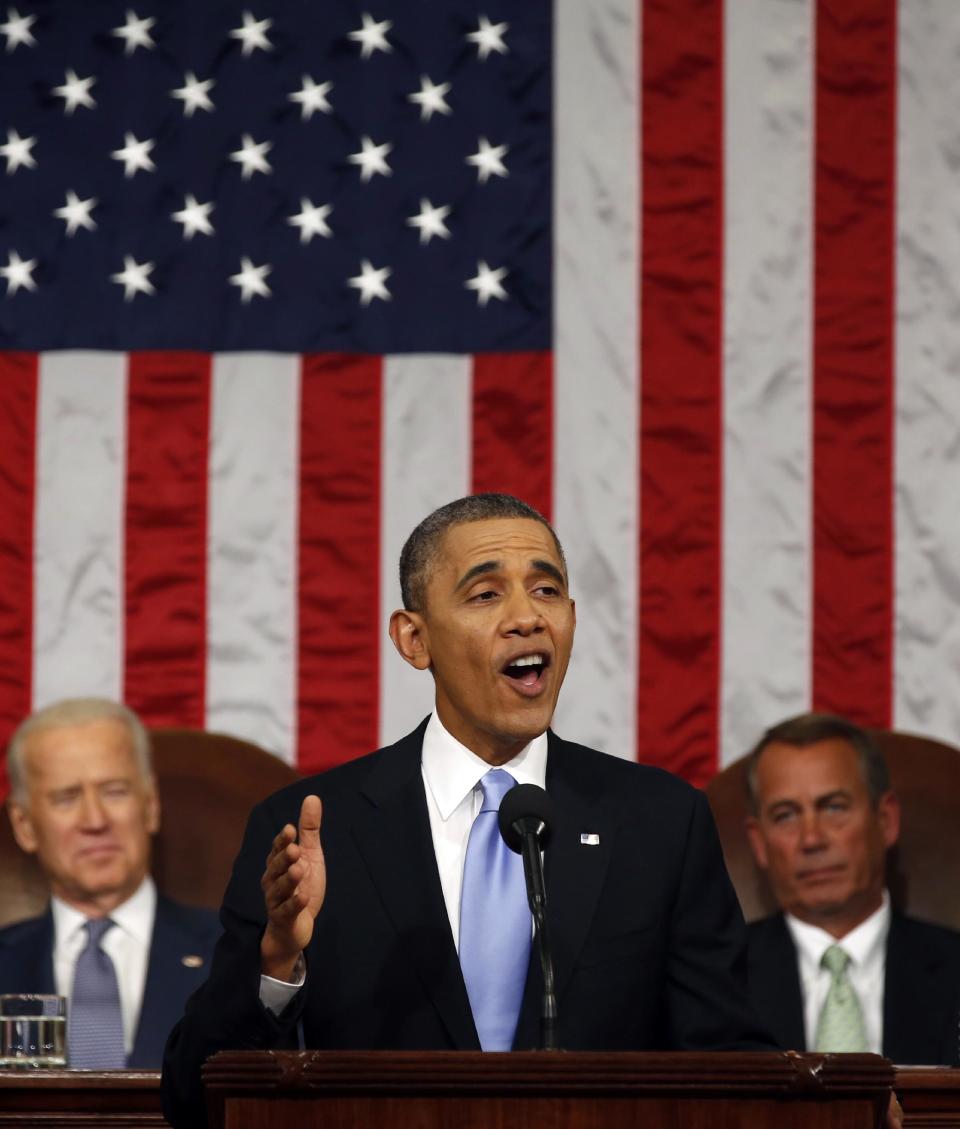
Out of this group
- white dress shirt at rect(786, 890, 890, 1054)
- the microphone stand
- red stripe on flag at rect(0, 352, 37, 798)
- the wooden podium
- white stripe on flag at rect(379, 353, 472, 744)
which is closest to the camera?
the wooden podium

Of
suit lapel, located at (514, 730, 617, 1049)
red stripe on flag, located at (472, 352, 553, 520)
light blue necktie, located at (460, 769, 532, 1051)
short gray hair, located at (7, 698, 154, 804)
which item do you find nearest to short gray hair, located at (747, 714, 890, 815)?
red stripe on flag, located at (472, 352, 553, 520)

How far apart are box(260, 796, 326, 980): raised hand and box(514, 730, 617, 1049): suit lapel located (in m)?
0.37

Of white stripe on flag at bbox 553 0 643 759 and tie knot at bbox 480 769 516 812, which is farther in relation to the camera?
white stripe on flag at bbox 553 0 643 759

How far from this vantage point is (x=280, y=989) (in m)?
2.59

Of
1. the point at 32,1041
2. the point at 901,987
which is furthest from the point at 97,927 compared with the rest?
the point at 901,987

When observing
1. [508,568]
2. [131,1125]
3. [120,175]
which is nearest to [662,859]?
[508,568]

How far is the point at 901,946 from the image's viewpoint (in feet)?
16.4

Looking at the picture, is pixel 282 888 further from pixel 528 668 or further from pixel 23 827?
pixel 23 827

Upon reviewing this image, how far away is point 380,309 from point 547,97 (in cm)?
75

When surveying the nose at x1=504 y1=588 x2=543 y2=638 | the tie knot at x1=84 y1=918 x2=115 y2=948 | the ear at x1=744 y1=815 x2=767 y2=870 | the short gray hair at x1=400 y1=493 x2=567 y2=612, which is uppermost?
the short gray hair at x1=400 y1=493 x2=567 y2=612

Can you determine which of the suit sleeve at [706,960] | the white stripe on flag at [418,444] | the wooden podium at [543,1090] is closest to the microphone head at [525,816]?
the wooden podium at [543,1090]

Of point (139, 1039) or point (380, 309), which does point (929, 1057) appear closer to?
point (139, 1039)

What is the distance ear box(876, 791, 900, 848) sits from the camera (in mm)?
5141

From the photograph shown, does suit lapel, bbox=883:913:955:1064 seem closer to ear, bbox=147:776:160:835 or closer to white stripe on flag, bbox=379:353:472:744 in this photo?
white stripe on flag, bbox=379:353:472:744
